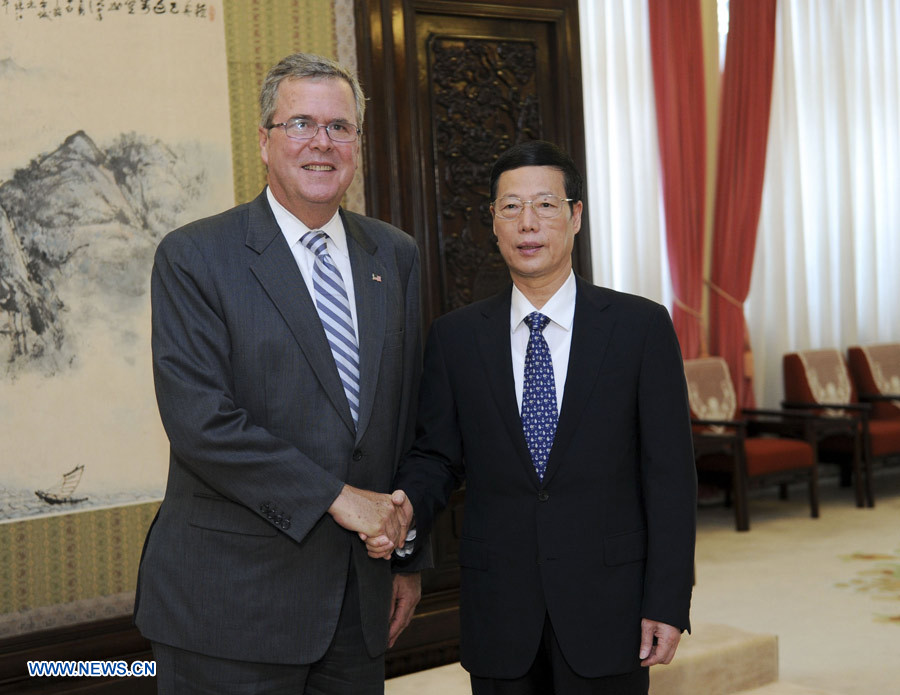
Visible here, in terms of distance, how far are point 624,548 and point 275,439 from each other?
69cm

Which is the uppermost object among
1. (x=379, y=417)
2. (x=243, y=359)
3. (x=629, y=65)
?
(x=629, y=65)

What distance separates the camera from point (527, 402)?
1.98 metres

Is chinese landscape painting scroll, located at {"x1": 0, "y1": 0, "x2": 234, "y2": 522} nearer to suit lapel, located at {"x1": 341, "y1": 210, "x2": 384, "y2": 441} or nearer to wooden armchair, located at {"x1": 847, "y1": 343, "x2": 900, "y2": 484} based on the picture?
suit lapel, located at {"x1": 341, "y1": 210, "x2": 384, "y2": 441}

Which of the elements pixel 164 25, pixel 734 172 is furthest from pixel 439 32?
pixel 734 172

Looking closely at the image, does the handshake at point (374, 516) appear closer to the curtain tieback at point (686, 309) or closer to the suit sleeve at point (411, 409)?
the suit sleeve at point (411, 409)

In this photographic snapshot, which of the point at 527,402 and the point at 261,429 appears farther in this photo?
the point at 527,402

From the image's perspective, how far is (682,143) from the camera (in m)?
7.20

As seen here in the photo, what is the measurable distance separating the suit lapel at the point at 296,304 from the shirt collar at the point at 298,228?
1.7 inches

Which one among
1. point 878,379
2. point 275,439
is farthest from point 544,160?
point 878,379

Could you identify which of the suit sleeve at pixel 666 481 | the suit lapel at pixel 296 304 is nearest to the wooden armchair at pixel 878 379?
the suit sleeve at pixel 666 481

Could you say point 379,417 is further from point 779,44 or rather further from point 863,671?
point 779,44

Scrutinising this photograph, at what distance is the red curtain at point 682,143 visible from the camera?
23.3ft

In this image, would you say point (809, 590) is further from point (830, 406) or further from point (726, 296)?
point (726, 296)

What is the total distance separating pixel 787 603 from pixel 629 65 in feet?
12.8
